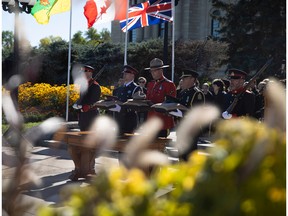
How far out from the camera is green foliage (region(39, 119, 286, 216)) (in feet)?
2.78

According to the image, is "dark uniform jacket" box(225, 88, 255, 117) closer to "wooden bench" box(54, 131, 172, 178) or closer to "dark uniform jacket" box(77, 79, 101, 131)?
"wooden bench" box(54, 131, 172, 178)

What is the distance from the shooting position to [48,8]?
12297 mm

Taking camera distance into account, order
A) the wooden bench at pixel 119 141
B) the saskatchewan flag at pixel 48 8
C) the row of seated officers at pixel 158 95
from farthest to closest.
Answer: the saskatchewan flag at pixel 48 8, the row of seated officers at pixel 158 95, the wooden bench at pixel 119 141

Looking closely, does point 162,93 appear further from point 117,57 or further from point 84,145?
point 117,57

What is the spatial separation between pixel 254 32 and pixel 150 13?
13070 millimetres

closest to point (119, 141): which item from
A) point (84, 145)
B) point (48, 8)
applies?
point (84, 145)

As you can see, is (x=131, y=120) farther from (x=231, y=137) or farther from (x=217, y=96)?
(x=231, y=137)

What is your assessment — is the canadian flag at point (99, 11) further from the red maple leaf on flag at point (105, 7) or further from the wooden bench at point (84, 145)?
the wooden bench at point (84, 145)

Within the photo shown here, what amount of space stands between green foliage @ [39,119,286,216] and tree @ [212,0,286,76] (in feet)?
72.3

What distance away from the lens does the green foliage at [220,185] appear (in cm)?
85

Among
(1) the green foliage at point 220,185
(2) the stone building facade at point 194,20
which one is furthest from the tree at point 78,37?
(1) the green foliage at point 220,185

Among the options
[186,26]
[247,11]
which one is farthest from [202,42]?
[186,26]

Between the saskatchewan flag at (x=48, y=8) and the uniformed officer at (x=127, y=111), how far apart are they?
223 inches

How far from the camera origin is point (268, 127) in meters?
0.96
